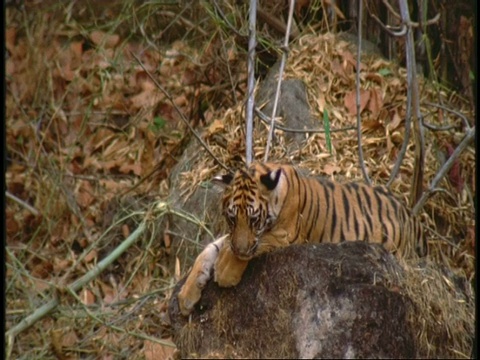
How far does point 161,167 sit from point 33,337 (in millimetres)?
2012

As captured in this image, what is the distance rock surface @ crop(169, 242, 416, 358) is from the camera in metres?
4.68

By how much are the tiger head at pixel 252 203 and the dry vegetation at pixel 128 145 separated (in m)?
2.13

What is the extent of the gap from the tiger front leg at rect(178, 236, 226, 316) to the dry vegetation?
1.90 m

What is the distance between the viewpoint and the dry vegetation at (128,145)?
8102 mm

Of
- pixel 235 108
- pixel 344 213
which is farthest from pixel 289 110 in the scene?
pixel 344 213

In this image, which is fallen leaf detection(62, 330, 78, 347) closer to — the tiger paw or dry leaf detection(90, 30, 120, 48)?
the tiger paw

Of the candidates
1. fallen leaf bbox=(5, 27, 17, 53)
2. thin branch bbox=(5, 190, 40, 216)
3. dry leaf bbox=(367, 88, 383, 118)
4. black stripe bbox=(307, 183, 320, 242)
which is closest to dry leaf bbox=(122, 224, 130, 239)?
thin branch bbox=(5, 190, 40, 216)

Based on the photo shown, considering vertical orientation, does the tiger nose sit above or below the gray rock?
above


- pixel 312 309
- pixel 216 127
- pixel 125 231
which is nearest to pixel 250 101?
pixel 216 127

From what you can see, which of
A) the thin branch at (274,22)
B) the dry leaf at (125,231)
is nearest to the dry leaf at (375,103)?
the thin branch at (274,22)

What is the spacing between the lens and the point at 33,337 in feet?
28.1

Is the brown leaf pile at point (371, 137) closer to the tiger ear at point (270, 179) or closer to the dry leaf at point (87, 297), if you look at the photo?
the dry leaf at point (87, 297)

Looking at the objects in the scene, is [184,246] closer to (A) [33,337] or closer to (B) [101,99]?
(A) [33,337]

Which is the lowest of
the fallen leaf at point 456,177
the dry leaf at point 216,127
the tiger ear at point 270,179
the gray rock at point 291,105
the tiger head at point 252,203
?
the fallen leaf at point 456,177
